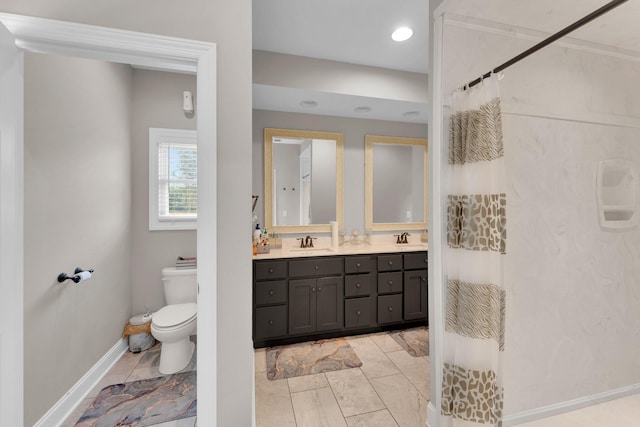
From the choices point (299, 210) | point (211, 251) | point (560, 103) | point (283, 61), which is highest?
point (283, 61)

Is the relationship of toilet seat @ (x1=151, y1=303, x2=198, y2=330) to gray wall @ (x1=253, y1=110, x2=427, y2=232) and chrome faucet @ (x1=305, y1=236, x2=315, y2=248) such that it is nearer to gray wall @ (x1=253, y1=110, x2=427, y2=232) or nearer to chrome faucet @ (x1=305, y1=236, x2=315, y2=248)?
gray wall @ (x1=253, y1=110, x2=427, y2=232)

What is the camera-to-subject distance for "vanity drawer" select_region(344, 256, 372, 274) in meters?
2.60

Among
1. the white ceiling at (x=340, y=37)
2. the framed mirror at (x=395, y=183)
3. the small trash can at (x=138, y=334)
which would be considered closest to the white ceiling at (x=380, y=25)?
the white ceiling at (x=340, y=37)

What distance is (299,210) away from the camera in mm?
3033

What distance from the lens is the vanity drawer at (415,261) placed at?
276 centimetres


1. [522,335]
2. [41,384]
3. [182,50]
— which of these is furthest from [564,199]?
[41,384]

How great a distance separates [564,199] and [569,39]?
1.04m

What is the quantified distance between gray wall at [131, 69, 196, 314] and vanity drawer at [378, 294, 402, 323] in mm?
2154

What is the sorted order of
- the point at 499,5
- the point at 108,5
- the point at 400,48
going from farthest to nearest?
the point at 400,48 → the point at 499,5 → the point at 108,5

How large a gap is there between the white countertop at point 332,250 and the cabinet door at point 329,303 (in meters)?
0.28

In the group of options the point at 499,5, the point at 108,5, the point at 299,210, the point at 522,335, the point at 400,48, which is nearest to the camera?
the point at 108,5

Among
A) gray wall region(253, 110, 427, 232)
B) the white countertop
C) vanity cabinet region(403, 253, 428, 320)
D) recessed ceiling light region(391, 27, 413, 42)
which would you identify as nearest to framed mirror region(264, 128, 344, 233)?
gray wall region(253, 110, 427, 232)

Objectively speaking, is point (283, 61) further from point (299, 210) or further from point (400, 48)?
point (299, 210)

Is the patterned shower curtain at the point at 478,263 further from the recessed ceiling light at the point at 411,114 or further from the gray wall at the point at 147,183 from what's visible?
the gray wall at the point at 147,183
